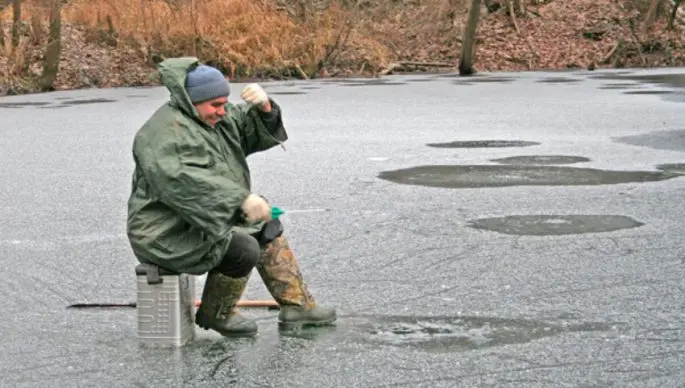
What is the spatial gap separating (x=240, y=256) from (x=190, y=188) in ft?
1.49

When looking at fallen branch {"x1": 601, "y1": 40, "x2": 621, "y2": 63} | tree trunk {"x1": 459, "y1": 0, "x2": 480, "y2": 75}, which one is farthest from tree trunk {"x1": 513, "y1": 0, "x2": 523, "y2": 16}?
tree trunk {"x1": 459, "y1": 0, "x2": 480, "y2": 75}

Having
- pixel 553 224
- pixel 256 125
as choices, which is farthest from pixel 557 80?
pixel 256 125

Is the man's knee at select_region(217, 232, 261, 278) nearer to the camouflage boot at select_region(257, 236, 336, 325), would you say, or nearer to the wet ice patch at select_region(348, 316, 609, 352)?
the camouflage boot at select_region(257, 236, 336, 325)

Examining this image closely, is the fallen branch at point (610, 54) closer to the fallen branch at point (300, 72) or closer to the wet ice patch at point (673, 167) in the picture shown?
the fallen branch at point (300, 72)

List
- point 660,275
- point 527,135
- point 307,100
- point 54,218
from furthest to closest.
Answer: point 307,100, point 527,135, point 54,218, point 660,275

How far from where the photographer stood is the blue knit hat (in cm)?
548

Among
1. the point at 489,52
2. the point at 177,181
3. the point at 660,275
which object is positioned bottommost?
the point at 489,52

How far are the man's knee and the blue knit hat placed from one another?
24.3 inches

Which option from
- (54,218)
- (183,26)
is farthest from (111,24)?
(54,218)

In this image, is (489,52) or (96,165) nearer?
(96,165)

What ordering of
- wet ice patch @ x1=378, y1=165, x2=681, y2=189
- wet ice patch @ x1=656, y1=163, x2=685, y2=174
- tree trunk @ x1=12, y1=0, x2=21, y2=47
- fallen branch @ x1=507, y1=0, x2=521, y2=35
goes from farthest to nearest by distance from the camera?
fallen branch @ x1=507, y1=0, x2=521, y2=35 → tree trunk @ x1=12, y1=0, x2=21, y2=47 → wet ice patch @ x1=656, y1=163, x2=685, y2=174 → wet ice patch @ x1=378, y1=165, x2=681, y2=189

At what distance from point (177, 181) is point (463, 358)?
1.41 meters

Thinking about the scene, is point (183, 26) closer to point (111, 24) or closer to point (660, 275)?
point (111, 24)

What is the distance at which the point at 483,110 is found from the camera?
63.6ft
